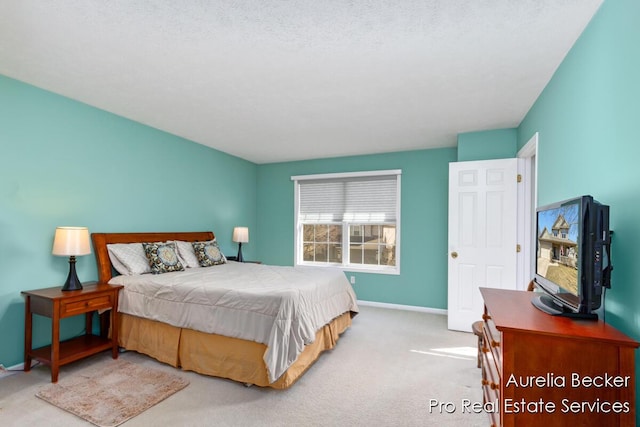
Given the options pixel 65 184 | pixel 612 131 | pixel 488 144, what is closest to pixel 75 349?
pixel 65 184

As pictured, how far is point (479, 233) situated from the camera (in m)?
3.77

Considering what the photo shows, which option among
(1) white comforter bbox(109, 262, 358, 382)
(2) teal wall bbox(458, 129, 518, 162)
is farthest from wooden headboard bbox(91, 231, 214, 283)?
(2) teal wall bbox(458, 129, 518, 162)

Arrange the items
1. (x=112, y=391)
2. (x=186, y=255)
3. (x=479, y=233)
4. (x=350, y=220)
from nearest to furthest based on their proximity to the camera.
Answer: (x=112, y=391) < (x=479, y=233) < (x=186, y=255) < (x=350, y=220)

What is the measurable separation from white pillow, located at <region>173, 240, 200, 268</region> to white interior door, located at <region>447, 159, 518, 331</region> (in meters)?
3.21

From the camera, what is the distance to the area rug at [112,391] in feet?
7.02

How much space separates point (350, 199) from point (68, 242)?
3.75 metres

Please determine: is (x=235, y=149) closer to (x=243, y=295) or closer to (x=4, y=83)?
(x=4, y=83)

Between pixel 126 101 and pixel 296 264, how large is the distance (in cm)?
356

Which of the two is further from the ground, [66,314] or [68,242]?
[68,242]

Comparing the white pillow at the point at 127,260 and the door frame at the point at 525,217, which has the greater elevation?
the door frame at the point at 525,217

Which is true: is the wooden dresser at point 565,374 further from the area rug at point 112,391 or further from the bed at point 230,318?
the area rug at point 112,391

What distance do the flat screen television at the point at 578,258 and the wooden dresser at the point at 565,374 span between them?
12 cm

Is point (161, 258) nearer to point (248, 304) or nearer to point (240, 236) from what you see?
point (248, 304)

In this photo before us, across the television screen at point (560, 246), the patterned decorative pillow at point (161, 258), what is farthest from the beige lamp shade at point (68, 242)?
the television screen at point (560, 246)
